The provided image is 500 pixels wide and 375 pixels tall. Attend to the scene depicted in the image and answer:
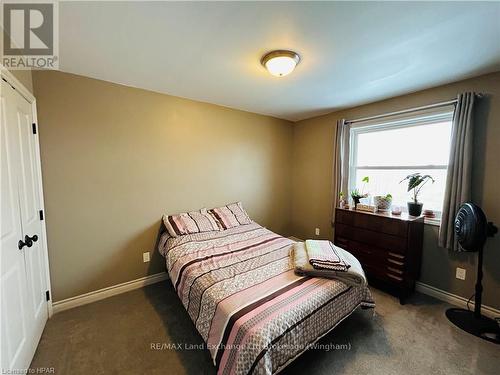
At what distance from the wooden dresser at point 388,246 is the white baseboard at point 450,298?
136 mm

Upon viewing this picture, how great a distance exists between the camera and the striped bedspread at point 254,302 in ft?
4.09

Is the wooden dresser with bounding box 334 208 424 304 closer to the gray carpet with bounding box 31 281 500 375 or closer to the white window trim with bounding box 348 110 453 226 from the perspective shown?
the gray carpet with bounding box 31 281 500 375

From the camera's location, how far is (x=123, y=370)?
1.55 m

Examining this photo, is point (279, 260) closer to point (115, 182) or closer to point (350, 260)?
point (350, 260)

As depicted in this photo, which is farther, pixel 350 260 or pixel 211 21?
pixel 350 260

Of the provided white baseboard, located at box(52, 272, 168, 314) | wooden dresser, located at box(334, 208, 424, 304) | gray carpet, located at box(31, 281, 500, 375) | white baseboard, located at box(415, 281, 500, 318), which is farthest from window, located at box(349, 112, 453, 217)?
white baseboard, located at box(52, 272, 168, 314)

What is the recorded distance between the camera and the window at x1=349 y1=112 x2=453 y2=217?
8.20ft

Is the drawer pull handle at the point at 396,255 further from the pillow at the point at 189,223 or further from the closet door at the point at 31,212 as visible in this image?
the closet door at the point at 31,212

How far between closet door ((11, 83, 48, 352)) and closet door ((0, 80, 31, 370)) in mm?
94

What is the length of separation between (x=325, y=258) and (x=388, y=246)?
42.1 inches

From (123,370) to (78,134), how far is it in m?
2.15

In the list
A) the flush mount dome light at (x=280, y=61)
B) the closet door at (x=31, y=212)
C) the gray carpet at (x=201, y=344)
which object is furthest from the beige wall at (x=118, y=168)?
the flush mount dome light at (x=280, y=61)

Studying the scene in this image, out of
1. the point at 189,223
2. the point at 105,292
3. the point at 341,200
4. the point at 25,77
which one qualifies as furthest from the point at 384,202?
the point at 25,77

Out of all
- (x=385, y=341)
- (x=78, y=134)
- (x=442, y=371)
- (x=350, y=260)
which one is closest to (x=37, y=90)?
(x=78, y=134)
